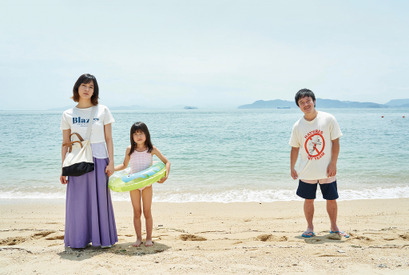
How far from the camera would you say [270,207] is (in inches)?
256

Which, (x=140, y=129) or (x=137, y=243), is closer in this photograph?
(x=140, y=129)

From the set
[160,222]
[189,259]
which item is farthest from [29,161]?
[189,259]

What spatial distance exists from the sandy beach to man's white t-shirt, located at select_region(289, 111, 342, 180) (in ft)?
2.95

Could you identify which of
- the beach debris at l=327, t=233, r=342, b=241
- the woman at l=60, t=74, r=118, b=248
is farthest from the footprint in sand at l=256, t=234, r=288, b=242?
the woman at l=60, t=74, r=118, b=248

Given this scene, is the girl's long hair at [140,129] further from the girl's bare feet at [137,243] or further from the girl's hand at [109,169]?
the girl's bare feet at [137,243]

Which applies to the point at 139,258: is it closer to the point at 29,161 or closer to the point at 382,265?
the point at 382,265

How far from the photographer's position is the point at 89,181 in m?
3.75

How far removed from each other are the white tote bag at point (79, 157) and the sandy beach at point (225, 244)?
97cm

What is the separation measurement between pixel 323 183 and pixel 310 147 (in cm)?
51

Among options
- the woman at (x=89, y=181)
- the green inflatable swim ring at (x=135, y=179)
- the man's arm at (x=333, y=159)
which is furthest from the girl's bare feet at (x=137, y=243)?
the man's arm at (x=333, y=159)

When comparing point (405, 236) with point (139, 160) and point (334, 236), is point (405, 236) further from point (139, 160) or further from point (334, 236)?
point (139, 160)

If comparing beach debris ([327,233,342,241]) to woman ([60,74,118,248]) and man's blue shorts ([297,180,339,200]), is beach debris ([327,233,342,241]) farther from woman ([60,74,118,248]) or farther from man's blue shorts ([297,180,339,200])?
woman ([60,74,118,248])

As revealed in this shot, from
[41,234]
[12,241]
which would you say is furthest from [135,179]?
[12,241]

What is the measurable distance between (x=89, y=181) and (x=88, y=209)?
346 mm
